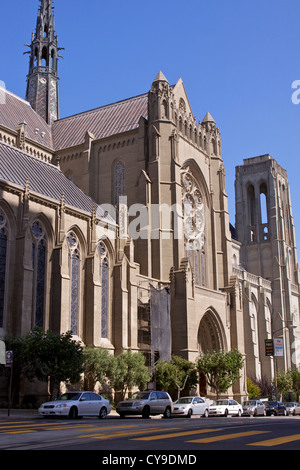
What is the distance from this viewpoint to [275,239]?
8312 centimetres

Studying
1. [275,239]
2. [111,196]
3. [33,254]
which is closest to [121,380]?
[33,254]

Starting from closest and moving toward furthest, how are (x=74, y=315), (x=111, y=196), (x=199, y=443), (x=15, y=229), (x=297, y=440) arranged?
1. (x=199, y=443)
2. (x=297, y=440)
3. (x=15, y=229)
4. (x=74, y=315)
5. (x=111, y=196)

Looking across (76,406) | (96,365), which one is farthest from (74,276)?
(76,406)

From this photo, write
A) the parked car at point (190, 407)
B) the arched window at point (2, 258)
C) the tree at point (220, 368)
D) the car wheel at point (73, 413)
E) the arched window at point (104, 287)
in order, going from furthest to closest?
the tree at point (220, 368), the arched window at point (104, 287), the arched window at point (2, 258), the parked car at point (190, 407), the car wheel at point (73, 413)

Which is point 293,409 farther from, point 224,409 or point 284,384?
point 284,384

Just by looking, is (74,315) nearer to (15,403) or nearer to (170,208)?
(15,403)

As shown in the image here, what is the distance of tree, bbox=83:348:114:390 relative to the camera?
32.9 m

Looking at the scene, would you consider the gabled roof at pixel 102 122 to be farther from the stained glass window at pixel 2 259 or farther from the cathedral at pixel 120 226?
the stained glass window at pixel 2 259

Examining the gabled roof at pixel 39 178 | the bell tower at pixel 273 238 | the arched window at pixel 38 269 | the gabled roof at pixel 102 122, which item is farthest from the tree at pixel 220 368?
the bell tower at pixel 273 238

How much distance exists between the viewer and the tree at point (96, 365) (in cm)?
3294

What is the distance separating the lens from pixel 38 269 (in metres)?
33.9

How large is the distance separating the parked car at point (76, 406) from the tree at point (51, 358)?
5.21 m

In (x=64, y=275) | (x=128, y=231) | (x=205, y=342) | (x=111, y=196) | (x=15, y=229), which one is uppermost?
(x=111, y=196)

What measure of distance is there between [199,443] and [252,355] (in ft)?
180
